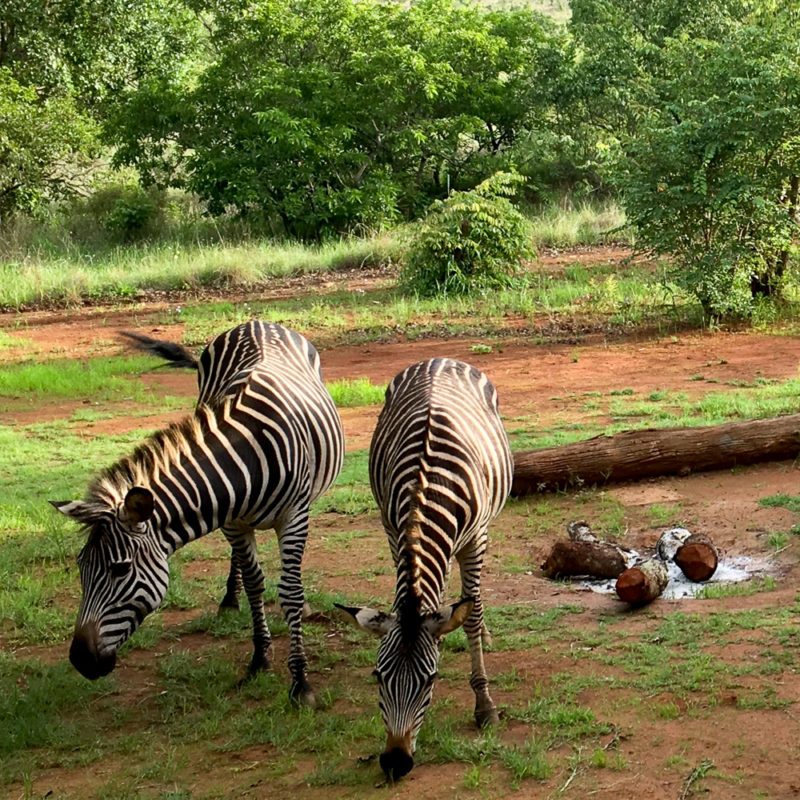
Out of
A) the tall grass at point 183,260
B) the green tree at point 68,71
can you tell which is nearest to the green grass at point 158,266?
the tall grass at point 183,260

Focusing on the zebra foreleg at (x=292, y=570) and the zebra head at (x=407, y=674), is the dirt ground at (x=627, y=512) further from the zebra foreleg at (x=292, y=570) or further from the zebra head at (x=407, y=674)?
the zebra foreleg at (x=292, y=570)

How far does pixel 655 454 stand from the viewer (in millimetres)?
8344

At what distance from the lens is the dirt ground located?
4203mm

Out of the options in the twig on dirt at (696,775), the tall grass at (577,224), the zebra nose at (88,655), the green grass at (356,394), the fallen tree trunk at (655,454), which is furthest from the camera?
the tall grass at (577,224)

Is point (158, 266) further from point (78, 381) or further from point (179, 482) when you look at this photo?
point (179, 482)

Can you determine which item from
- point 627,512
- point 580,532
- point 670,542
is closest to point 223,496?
point 580,532

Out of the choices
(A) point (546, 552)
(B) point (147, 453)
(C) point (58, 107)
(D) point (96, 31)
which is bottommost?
(A) point (546, 552)

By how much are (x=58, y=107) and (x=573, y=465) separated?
17.2 meters

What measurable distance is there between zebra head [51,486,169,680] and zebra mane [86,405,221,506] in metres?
0.09

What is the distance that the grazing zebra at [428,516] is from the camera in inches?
161

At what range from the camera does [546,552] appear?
23.9 ft

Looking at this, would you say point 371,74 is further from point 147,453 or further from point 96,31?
point 147,453

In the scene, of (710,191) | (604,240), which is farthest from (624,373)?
(604,240)

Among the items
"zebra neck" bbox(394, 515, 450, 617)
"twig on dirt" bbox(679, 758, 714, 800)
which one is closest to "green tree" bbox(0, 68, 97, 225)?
"zebra neck" bbox(394, 515, 450, 617)
